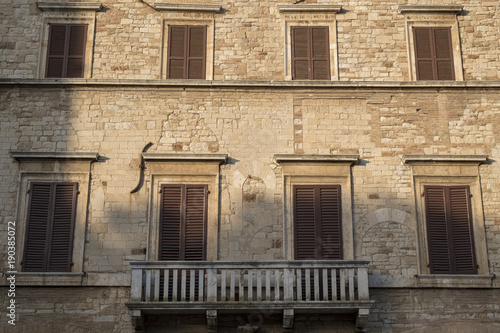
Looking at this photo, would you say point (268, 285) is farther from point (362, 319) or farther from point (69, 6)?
point (69, 6)

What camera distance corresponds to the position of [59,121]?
1506 centimetres

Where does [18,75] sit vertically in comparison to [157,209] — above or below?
above

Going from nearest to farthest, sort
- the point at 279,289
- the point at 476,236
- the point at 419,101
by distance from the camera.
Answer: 1. the point at 279,289
2. the point at 476,236
3. the point at 419,101

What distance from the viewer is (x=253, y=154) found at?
48.8 feet

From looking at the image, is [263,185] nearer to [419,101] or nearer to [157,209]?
[157,209]

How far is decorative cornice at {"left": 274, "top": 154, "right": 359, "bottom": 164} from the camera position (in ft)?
48.0

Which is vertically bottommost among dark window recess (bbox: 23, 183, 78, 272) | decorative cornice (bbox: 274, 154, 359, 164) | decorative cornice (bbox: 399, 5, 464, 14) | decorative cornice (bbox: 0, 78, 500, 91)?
dark window recess (bbox: 23, 183, 78, 272)

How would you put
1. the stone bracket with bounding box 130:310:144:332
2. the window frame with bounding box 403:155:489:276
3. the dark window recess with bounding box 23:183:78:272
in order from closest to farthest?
the stone bracket with bounding box 130:310:144:332, the dark window recess with bounding box 23:183:78:272, the window frame with bounding box 403:155:489:276

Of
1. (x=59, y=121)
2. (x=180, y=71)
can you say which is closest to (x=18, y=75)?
(x=59, y=121)

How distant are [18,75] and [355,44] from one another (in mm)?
7620

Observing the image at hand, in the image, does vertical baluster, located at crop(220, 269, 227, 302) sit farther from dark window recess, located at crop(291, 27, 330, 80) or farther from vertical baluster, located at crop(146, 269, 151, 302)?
dark window recess, located at crop(291, 27, 330, 80)

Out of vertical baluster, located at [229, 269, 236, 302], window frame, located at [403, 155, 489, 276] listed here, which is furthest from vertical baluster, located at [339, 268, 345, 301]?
window frame, located at [403, 155, 489, 276]

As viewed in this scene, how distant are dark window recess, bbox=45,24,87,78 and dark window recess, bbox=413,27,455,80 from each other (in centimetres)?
763

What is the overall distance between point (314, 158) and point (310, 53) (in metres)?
2.65
